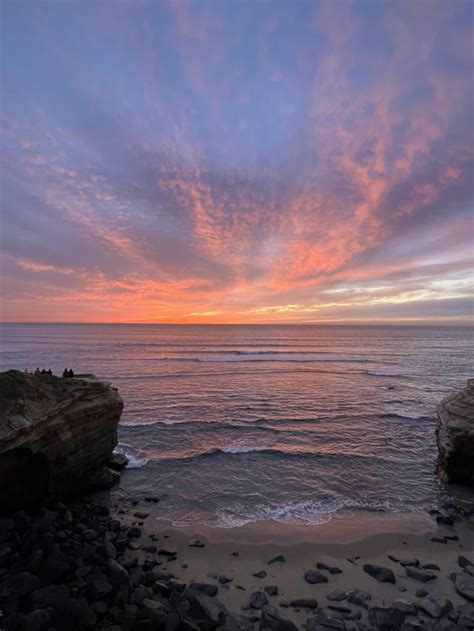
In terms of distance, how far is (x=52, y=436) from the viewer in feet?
32.8

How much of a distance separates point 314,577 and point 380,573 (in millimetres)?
1538

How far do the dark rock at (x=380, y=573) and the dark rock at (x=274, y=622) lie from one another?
2.68 metres

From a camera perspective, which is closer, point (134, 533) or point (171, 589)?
point (171, 589)

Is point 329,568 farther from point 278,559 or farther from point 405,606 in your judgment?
point 405,606

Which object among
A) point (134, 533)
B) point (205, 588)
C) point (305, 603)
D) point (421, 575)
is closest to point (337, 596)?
point (305, 603)

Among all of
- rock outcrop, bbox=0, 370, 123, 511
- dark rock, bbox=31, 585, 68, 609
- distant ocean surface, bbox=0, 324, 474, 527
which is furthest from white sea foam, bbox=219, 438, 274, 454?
dark rock, bbox=31, 585, 68, 609

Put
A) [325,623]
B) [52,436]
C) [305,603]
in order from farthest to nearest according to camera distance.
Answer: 1. [52,436]
2. [305,603]
3. [325,623]

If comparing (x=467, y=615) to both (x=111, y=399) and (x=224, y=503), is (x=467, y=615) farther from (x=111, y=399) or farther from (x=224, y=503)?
(x=111, y=399)

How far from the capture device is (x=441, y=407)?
14.1m

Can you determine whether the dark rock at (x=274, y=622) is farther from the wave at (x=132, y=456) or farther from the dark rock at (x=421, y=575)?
the wave at (x=132, y=456)

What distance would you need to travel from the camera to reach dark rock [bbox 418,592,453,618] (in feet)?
20.7

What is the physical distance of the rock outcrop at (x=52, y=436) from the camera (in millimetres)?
9062

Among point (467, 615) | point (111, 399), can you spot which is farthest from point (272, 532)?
point (111, 399)

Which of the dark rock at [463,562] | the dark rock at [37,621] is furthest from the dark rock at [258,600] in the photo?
the dark rock at [463,562]
